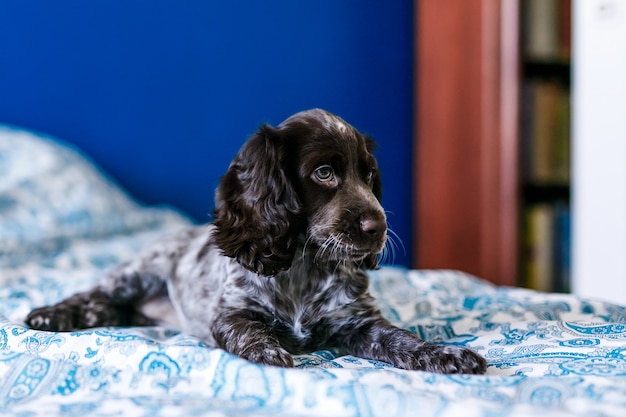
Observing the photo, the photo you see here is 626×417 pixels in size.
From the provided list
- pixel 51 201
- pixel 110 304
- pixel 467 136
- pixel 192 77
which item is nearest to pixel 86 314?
pixel 110 304

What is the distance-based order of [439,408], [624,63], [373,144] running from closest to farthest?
[439,408]
[373,144]
[624,63]

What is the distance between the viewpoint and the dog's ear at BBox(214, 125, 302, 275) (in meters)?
1.58

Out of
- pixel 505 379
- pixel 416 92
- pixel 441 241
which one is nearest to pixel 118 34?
pixel 416 92

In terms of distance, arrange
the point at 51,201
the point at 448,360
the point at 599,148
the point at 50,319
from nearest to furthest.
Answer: the point at 448,360 < the point at 50,319 < the point at 51,201 < the point at 599,148

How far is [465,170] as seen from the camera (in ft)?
12.7

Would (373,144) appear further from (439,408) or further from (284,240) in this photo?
(439,408)

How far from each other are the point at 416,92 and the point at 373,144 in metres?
2.48

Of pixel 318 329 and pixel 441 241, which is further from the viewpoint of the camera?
pixel 441 241

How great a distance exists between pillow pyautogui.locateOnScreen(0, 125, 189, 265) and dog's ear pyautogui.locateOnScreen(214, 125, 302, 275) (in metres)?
→ 1.28

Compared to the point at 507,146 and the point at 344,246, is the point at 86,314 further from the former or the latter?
the point at 507,146

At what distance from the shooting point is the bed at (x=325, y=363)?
1.08m

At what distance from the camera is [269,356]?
1.38 meters

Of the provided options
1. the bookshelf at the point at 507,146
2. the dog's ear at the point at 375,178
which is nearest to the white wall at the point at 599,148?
the bookshelf at the point at 507,146

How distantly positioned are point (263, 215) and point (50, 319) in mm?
708
